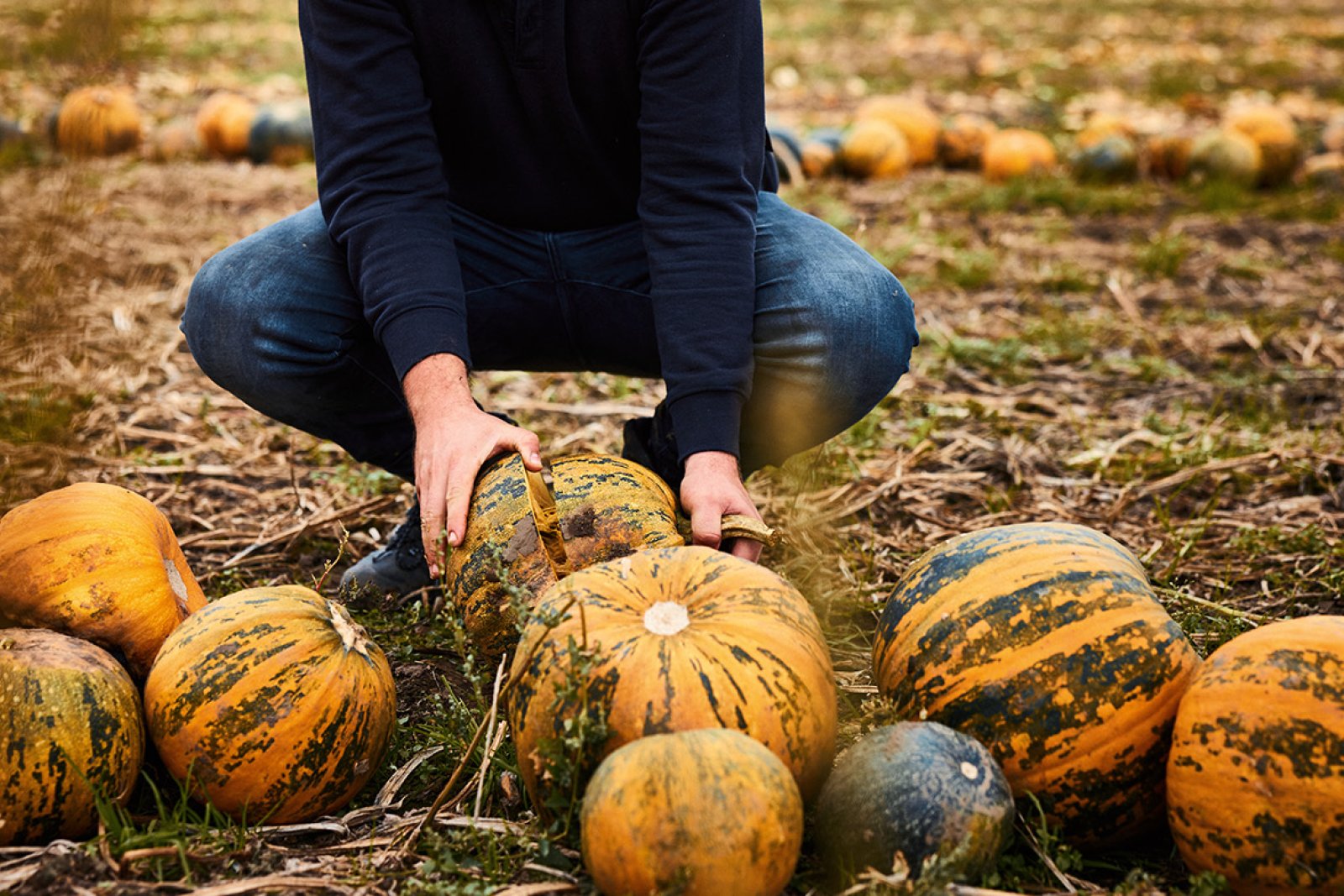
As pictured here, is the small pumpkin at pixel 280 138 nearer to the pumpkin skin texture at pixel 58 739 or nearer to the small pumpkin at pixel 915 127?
the small pumpkin at pixel 915 127

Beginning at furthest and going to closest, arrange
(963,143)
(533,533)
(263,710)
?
(963,143)
(533,533)
(263,710)

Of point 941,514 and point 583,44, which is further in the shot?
point 941,514

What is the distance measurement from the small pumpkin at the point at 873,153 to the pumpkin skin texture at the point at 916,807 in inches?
343

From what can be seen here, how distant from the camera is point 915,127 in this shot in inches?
428

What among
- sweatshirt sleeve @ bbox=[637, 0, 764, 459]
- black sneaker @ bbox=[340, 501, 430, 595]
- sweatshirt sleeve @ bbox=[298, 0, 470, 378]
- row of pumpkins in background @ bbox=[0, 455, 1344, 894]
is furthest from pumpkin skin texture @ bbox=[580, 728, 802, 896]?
black sneaker @ bbox=[340, 501, 430, 595]

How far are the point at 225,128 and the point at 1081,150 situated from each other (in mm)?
7583

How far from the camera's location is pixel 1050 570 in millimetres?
2297

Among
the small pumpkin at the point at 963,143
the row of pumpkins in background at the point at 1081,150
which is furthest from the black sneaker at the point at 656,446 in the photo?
the small pumpkin at the point at 963,143

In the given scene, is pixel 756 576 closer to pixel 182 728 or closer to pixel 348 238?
pixel 182 728

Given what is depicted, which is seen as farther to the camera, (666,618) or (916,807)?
(666,618)

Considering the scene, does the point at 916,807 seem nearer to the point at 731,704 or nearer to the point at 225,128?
the point at 731,704

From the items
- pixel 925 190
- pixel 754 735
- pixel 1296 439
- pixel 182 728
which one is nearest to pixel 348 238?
pixel 182 728

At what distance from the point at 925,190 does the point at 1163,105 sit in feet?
17.6

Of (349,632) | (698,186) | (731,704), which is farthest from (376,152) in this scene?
(731,704)
